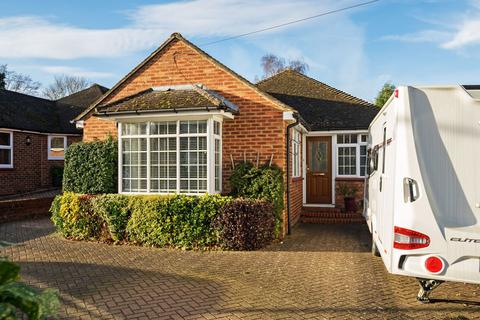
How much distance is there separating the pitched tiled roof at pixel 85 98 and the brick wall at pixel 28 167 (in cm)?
444

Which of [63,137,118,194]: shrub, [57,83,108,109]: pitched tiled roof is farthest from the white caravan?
[57,83,108,109]: pitched tiled roof

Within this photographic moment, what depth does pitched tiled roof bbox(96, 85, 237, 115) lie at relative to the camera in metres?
8.82

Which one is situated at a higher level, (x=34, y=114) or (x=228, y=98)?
(x=34, y=114)

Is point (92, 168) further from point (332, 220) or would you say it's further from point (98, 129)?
point (332, 220)

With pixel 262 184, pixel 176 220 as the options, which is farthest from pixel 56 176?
pixel 262 184

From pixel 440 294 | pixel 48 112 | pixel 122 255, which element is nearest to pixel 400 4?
pixel 440 294

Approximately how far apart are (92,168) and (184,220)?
3233 millimetres

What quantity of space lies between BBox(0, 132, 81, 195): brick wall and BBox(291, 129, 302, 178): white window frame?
39.7 feet

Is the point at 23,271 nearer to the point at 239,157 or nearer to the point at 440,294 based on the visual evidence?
the point at 239,157

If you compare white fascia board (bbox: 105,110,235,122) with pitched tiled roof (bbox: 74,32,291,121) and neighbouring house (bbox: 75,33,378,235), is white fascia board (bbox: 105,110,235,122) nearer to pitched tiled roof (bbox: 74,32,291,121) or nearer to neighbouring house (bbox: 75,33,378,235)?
neighbouring house (bbox: 75,33,378,235)

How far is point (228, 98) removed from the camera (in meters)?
10.2

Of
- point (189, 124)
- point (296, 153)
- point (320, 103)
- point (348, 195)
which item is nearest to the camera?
point (189, 124)

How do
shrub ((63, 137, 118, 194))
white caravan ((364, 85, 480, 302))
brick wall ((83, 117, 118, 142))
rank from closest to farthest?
white caravan ((364, 85, 480, 302))
shrub ((63, 137, 118, 194))
brick wall ((83, 117, 118, 142))

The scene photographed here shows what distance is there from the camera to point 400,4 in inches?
407
